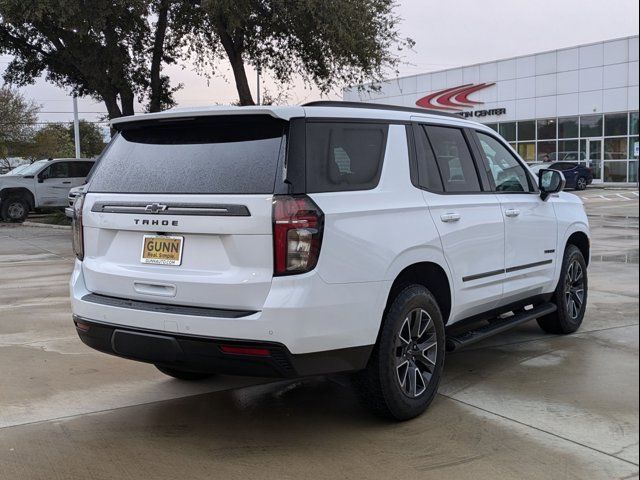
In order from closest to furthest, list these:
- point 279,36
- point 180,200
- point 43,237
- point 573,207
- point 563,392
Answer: point 180,200 < point 563,392 < point 573,207 < point 43,237 < point 279,36

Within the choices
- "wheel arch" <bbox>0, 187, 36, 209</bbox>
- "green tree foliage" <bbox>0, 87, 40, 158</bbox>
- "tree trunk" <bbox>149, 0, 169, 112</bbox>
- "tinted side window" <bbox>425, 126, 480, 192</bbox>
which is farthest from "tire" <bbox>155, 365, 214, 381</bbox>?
"green tree foliage" <bbox>0, 87, 40, 158</bbox>

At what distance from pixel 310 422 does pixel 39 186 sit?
750 inches

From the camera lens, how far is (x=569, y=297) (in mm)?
6527

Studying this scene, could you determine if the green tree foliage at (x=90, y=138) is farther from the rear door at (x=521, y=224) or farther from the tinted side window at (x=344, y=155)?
the tinted side window at (x=344, y=155)

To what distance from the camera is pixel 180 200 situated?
396cm

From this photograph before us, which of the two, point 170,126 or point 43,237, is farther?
point 43,237

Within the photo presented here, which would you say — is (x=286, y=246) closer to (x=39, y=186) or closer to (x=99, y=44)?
(x=99, y=44)

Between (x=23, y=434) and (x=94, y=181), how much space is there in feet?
5.44

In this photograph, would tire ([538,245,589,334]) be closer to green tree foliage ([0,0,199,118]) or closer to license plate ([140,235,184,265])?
license plate ([140,235,184,265])

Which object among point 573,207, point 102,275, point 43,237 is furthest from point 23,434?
point 43,237

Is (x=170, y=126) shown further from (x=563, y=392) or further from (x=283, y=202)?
(x=563, y=392)

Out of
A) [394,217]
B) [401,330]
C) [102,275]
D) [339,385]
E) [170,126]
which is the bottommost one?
[339,385]

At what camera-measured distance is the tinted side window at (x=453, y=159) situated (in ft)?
16.3

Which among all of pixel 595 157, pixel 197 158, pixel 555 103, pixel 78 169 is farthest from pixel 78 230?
pixel 555 103
